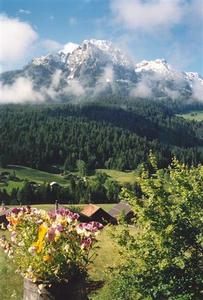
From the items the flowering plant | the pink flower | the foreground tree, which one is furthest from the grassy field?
the pink flower

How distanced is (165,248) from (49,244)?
717 inches

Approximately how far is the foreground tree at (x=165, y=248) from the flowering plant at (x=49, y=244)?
16837 mm

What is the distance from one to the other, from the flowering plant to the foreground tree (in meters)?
16.8

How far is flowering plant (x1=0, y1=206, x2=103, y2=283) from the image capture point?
7414 mm

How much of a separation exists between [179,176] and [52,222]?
799 inches

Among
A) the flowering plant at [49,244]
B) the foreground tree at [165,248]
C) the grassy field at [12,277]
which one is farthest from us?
the grassy field at [12,277]

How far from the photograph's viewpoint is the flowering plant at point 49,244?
7414 mm

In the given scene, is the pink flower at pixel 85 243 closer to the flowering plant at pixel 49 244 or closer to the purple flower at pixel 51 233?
the flowering plant at pixel 49 244

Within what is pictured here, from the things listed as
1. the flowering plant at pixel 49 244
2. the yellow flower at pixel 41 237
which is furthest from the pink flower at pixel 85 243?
the yellow flower at pixel 41 237

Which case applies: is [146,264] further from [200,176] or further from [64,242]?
[64,242]

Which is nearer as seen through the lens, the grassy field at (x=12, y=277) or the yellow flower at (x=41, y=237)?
the yellow flower at (x=41, y=237)

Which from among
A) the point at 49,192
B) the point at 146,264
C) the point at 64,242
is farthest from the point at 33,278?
the point at 49,192

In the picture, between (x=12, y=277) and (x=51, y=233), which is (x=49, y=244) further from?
(x=12, y=277)

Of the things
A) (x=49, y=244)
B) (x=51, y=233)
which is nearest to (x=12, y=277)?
(x=49, y=244)
